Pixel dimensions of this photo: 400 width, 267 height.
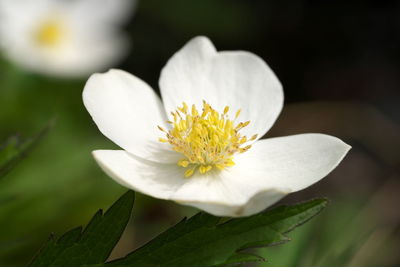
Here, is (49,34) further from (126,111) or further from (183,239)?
(183,239)

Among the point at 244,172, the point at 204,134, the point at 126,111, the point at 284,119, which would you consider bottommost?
the point at 284,119

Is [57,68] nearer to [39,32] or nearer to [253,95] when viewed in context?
[39,32]

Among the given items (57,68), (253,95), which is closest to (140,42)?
(57,68)

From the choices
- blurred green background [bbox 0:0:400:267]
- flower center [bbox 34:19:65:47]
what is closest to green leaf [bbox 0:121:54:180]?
blurred green background [bbox 0:0:400:267]

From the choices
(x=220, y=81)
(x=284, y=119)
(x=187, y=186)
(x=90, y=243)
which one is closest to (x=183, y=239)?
(x=90, y=243)

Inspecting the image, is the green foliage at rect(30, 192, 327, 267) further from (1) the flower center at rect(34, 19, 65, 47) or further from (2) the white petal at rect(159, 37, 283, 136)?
(1) the flower center at rect(34, 19, 65, 47)

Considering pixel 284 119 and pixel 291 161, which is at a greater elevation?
pixel 291 161

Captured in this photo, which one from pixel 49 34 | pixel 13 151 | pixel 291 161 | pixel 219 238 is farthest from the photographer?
pixel 49 34
